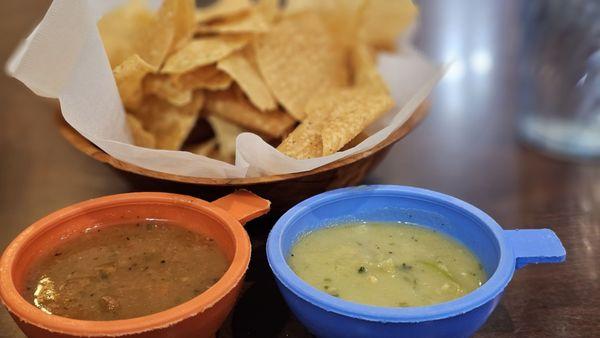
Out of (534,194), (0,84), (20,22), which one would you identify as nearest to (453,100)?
(534,194)

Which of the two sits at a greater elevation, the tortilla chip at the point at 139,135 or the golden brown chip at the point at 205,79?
the golden brown chip at the point at 205,79

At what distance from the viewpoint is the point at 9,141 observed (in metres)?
1.75

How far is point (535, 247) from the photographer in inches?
35.7

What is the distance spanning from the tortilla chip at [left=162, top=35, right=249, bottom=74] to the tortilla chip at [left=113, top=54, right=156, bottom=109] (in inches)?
2.7

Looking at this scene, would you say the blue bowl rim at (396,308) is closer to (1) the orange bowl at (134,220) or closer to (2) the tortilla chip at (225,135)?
(1) the orange bowl at (134,220)

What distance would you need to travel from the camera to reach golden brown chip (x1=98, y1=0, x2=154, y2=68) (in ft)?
4.68

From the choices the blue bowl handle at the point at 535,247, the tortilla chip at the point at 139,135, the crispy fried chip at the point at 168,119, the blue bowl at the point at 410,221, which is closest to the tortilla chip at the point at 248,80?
the crispy fried chip at the point at 168,119

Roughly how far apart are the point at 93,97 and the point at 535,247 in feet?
2.83

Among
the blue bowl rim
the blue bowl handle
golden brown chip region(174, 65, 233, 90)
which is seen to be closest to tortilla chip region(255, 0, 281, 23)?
golden brown chip region(174, 65, 233, 90)

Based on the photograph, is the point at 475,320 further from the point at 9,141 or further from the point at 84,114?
the point at 9,141

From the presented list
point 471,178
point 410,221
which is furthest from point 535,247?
point 471,178

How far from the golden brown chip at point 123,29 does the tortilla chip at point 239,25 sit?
141 millimetres

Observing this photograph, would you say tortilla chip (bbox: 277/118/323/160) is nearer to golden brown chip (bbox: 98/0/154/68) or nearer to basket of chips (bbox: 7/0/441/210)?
basket of chips (bbox: 7/0/441/210)

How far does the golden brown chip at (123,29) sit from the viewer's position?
1.43 m
